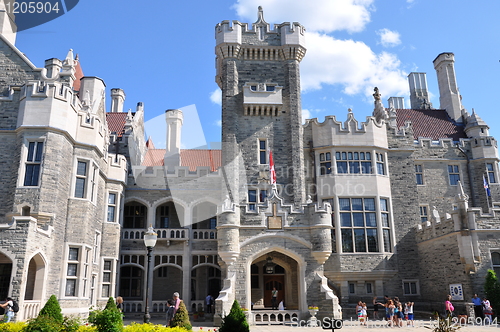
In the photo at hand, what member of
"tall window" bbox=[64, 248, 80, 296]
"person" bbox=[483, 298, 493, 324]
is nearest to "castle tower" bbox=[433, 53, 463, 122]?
"person" bbox=[483, 298, 493, 324]

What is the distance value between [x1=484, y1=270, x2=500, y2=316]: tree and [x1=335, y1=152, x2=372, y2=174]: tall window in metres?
8.78

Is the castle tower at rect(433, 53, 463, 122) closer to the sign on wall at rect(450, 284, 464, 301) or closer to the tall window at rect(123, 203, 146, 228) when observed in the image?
the sign on wall at rect(450, 284, 464, 301)

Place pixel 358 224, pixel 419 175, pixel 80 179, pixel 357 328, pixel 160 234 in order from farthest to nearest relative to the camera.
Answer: pixel 419 175 < pixel 160 234 < pixel 358 224 < pixel 80 179 < pixel 357 328

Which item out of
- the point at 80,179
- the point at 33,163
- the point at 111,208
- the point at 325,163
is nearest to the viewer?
the point at 33,163

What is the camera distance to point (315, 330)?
59.4 feet

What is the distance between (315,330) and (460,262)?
913 cm

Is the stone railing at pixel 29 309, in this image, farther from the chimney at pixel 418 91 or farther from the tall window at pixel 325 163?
the chimney at pixel 418 91

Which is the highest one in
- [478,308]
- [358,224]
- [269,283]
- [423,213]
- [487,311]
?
[423,213]

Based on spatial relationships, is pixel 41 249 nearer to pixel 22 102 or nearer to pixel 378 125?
pixel 22 102

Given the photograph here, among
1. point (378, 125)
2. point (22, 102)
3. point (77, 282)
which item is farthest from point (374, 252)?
point (22, 102)

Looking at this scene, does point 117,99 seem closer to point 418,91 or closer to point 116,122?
point 116,122

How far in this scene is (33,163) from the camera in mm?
18766

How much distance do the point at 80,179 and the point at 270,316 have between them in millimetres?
11322

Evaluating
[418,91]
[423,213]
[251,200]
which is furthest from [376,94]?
[251,200]
